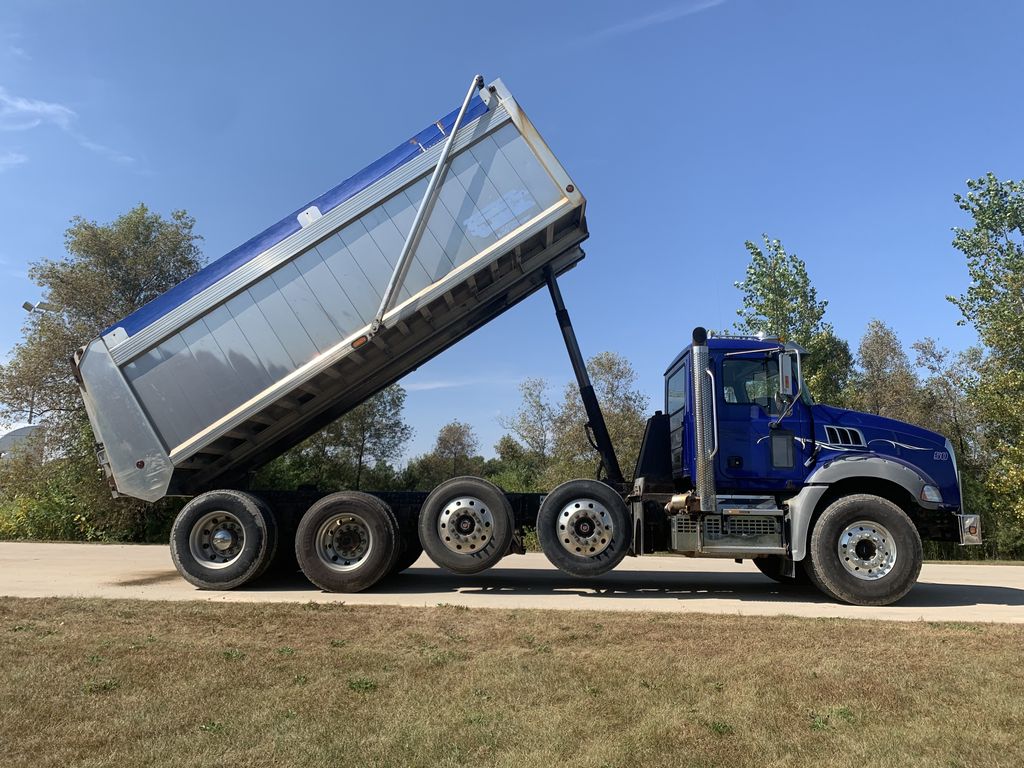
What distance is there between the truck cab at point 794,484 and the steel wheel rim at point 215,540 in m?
5.12

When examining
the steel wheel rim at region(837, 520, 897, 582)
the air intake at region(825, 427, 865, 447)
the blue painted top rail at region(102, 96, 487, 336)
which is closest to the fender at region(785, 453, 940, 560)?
the air intake at region(825, 427, 865, 447)

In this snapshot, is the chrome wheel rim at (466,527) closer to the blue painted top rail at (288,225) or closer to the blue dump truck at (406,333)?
the blue dump truck at (406,333)

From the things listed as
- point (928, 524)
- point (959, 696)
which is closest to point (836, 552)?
point (928, 524)

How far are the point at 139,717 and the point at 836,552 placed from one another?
23.3ft

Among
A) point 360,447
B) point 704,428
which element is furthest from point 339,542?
point 360,447

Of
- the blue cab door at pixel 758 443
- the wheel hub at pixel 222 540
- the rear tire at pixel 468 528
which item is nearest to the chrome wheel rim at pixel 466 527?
the rear tire at pixel 468 528

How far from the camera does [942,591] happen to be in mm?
9500

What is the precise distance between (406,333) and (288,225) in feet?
6.34

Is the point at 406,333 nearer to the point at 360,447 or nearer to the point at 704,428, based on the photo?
the point at 704,428

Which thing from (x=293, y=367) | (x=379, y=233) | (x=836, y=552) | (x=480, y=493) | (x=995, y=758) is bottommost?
(x=995, y=758)

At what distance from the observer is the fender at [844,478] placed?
8.05m

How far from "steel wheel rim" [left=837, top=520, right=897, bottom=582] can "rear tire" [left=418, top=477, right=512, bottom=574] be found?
389 centimetres

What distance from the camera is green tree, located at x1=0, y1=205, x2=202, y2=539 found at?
19766 millimetres

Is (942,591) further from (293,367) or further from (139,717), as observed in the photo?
(139,717)
